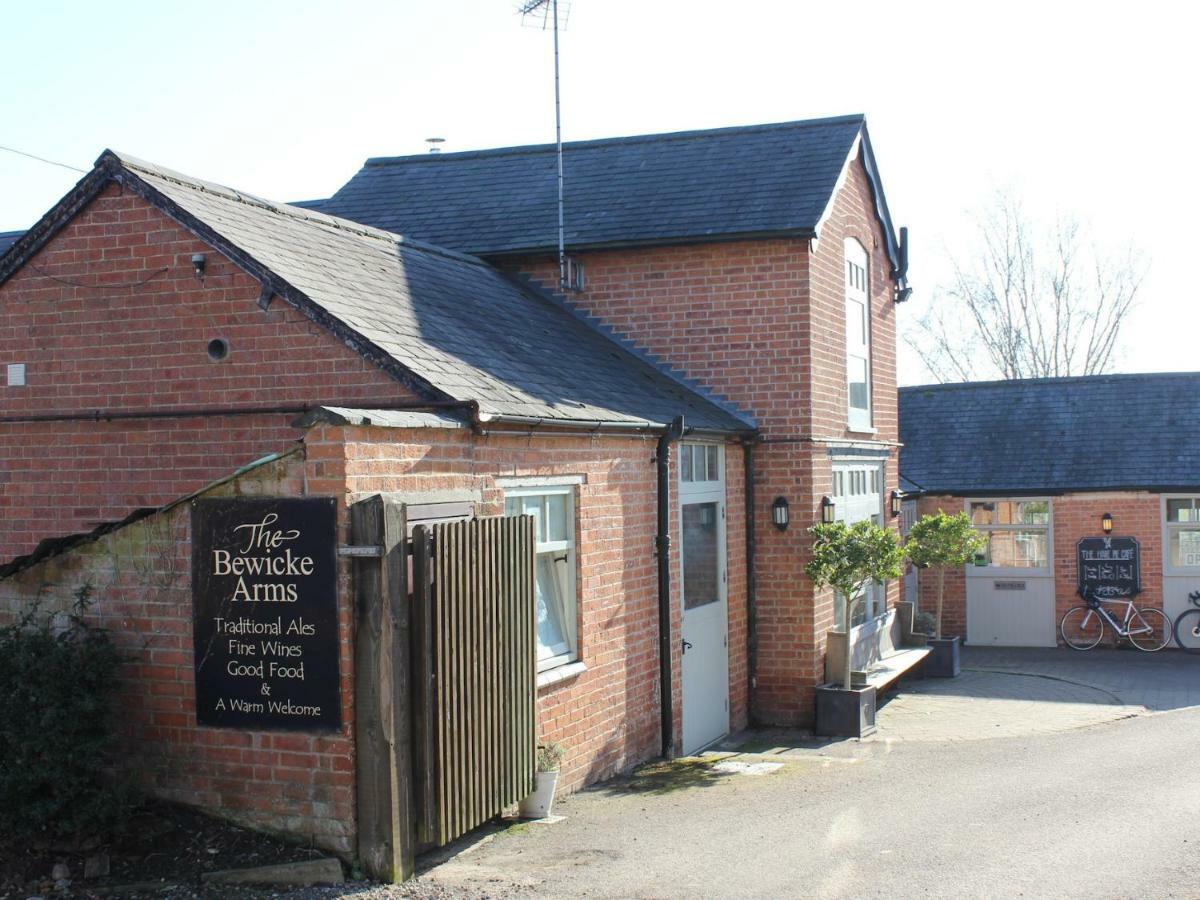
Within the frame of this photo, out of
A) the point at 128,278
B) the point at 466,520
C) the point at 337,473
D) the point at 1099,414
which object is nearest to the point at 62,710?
the point at 337,473

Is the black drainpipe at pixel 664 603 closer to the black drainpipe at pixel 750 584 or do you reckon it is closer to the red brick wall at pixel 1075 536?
the black drainpipe at pixel 750 584

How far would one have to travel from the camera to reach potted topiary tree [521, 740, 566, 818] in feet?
28.3

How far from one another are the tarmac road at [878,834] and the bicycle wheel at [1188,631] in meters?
8.74

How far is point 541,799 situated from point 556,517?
2.11 meters

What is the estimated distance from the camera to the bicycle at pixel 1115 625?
64.6ft

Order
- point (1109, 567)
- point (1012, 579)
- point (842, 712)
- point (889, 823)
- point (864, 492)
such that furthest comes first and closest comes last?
point (1012, 579) < point (1109, 567) < point (864, 492) < point (842, 712) < point (889, 823)

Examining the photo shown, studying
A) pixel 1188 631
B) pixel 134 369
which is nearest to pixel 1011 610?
pixel 1188 631

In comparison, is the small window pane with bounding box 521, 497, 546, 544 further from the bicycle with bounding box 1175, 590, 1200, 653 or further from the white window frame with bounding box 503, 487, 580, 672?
the bicycle with bounding box 1175, 590, 1200, 653

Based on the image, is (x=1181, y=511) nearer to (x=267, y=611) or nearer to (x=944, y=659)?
(x=944, y=659)

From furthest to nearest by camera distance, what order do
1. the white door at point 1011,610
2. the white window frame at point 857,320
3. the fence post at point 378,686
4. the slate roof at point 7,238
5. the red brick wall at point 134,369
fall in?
1. the white door at point 1011,610
2. the slate roof at point 7,238
3. the white window frame at point 857,320
4. the red brick wall at point 134,369
5. the fence post at point 378,686

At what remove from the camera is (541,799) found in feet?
28.5

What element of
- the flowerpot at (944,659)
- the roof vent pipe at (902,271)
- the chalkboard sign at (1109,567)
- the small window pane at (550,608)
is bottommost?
the flowerpot at (944,659)

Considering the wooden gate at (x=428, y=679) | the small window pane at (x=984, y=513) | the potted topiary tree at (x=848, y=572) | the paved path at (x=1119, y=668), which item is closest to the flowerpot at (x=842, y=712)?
the potted topiary tree at (x=848, y=572)

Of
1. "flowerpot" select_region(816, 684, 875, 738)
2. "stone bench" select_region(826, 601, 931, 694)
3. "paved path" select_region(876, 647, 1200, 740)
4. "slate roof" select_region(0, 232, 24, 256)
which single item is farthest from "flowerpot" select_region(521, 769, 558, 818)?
"slate roof" select_region(0, 232, 24, 256)
